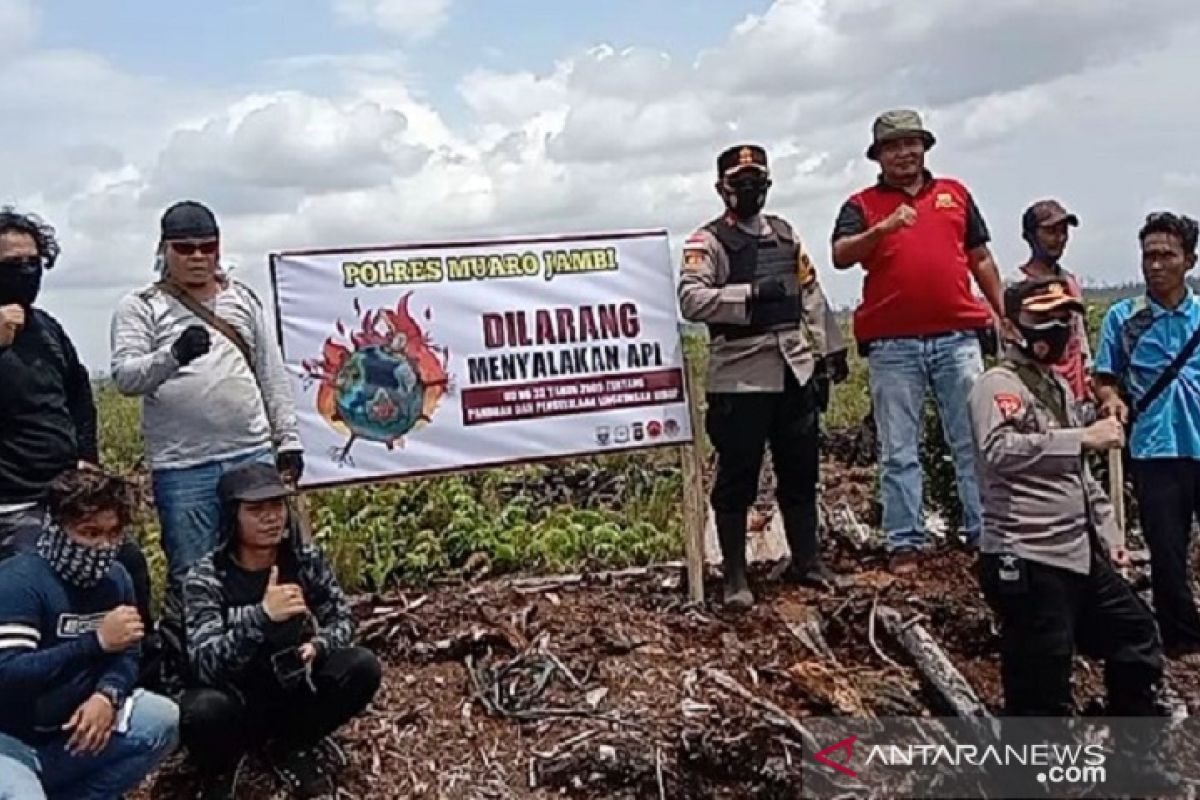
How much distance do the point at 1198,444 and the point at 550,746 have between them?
9.77ft

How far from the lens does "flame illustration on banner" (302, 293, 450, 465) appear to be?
20.3 ft

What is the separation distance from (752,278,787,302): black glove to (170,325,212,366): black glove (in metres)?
2.40

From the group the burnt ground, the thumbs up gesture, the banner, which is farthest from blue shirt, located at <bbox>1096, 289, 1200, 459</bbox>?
the thumbs up gesture

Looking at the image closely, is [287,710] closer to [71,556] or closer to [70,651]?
[70,651]

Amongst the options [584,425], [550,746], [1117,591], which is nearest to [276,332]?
[584,425]

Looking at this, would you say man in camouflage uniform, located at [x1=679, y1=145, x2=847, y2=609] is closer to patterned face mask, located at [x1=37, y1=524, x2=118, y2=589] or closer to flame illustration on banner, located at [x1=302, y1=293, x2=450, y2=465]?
flame illustration on banner, located at [x1=302, y1=293, x2=450, y2=465]

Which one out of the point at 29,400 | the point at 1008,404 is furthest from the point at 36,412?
the point at 1008,404

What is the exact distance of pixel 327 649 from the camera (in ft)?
16.6

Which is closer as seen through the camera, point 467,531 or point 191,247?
point 191,247

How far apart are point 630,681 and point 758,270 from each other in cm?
189

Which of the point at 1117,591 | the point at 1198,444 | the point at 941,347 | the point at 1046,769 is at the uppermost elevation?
the point at 941,347

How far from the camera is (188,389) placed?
5387mm

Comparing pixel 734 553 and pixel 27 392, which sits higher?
pixel 27 392

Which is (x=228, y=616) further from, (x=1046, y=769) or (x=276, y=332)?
(x=1046, y=769)
